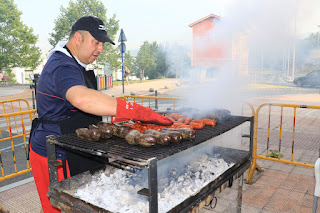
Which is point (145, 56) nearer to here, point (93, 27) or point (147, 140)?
point (93, 27)

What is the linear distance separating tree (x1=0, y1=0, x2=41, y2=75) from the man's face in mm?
32722

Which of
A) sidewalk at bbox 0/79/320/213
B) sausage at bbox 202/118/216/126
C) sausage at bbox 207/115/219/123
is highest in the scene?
sausage at bbox 207/115/219/123

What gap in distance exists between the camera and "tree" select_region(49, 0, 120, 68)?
29625 millimetres

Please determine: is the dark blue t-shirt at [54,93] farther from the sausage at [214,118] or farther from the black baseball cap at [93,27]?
the sausage at [214,118]

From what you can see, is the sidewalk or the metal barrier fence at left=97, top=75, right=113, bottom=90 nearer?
the sidewalk

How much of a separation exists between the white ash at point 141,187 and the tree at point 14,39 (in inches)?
1299

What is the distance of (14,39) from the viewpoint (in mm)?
30391

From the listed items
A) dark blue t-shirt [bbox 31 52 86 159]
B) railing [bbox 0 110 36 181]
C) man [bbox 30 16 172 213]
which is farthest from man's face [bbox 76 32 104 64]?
railing [bbox 0 110 36 181]

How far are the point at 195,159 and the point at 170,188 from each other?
983 millimetres

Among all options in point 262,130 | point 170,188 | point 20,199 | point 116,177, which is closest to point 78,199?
point 116,177

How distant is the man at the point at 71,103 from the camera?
187 cm

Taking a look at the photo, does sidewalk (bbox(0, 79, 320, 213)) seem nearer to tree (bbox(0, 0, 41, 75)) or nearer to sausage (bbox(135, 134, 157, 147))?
sausage (bbox(135, 134, 157, 147))

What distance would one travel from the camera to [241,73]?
15.8 ft

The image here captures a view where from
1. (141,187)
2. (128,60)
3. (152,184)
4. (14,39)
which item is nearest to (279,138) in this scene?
(141,187)
